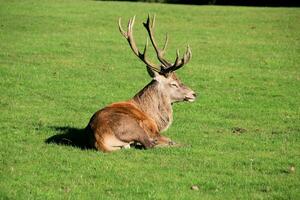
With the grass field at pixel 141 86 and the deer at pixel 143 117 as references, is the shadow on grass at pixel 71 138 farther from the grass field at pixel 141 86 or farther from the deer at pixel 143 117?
the deer at pixel 143 117

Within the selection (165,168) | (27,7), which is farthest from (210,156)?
(27,7)

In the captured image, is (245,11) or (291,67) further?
(245,11)

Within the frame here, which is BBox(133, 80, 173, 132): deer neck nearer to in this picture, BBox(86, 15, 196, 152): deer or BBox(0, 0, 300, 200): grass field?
BBox(86, 15, 196, 152): deer

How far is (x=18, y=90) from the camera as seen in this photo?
1469 centimetres

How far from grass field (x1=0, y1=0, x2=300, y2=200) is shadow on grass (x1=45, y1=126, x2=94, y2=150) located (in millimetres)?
159

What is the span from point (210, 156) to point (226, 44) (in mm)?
13370

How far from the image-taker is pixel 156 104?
10773mm

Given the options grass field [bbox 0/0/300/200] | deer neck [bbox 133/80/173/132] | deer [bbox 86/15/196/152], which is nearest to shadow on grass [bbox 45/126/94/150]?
grass field [bbox 0/0/300/200]

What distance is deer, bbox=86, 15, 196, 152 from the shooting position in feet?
30.6

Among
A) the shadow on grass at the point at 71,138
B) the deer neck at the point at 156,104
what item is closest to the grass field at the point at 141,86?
the shadow on grass at the point at 71,138

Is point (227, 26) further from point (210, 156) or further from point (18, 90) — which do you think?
point (210, 156)

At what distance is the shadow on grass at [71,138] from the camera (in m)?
9.73

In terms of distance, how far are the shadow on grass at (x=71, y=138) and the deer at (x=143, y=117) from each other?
28 centimetres

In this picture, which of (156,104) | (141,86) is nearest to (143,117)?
(156,104)
